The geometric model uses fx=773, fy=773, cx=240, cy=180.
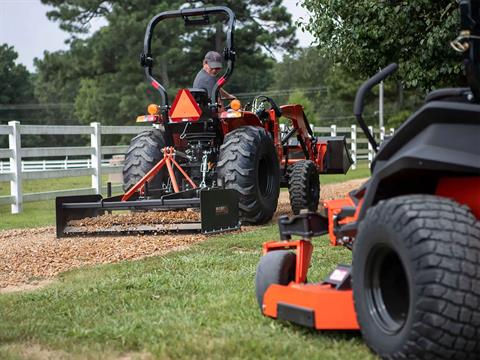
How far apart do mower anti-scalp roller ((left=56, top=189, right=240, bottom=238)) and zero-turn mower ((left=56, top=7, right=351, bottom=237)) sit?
0.03ft

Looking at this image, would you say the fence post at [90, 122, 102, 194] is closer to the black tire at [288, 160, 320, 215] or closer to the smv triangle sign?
the black tire at [288, 160, 320, 215]

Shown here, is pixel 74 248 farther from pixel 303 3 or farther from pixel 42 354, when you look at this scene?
pixel 303 3

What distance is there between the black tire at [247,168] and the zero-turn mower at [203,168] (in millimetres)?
11

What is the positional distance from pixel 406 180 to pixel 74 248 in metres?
4.35

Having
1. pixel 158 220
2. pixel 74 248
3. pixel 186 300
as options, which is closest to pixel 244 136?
pixel 158 220

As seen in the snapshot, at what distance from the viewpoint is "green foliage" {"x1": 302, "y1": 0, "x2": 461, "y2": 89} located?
8.42m

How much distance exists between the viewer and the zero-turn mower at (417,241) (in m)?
2.82

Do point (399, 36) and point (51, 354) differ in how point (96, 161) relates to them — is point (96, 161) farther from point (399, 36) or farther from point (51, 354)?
point (51, 354)

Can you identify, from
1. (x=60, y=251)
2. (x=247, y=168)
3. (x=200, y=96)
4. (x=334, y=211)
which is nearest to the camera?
(x=334, y=211)

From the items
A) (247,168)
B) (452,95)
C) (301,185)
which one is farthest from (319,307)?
(301,185)

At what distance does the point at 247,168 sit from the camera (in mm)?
8297

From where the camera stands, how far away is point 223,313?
412 cm

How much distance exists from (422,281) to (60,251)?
4700mm

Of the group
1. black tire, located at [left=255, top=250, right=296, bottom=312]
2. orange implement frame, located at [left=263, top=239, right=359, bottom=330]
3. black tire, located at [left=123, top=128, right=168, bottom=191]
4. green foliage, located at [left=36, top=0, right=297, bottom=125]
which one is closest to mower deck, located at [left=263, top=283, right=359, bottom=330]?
orange implement frame, located at [left=263, top=239, right=359, bottom=330]
